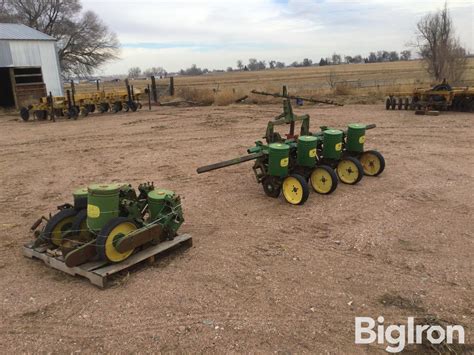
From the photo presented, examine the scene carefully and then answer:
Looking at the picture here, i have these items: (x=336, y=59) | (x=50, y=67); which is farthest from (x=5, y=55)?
(x=336, y=59)

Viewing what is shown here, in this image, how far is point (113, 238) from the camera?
13.6ft

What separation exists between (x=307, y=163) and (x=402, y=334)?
3.50 meters

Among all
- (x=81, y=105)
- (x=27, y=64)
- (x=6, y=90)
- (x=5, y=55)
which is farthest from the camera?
(x=6, y=90)

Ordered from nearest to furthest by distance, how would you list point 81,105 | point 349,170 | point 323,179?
→ point 323,179
point 349,170
point 81,105

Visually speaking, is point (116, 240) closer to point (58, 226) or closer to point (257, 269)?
point (58, 226)

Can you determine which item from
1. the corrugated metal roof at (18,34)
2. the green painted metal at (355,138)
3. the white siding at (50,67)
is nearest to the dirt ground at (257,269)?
the green painted metal at (355,138)

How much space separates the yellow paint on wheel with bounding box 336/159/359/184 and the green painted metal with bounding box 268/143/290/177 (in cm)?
131

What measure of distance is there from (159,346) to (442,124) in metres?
12.3

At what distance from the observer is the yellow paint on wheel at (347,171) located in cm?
688

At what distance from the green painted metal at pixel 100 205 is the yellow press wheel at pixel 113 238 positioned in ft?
0.38

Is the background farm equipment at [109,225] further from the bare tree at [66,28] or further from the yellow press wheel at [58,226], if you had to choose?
the bare tree at [66,28]

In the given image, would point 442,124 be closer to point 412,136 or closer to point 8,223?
point 412,136

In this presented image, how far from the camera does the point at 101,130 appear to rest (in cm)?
1462

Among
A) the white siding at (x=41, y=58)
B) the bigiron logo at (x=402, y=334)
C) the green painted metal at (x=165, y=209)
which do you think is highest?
the white siding at (x=41, y=58)
